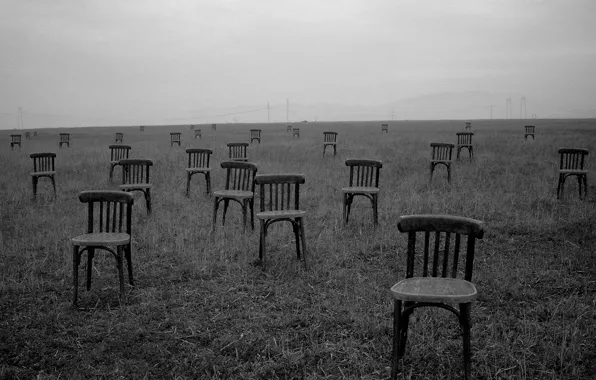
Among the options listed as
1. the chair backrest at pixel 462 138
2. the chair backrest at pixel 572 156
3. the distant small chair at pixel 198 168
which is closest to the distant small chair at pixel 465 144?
the chair backrest at pixel 462 138

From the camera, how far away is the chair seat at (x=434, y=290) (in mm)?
3176

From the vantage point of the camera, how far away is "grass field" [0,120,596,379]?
3.79 m

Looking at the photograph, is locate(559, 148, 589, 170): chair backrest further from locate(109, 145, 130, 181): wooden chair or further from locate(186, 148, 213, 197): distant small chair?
locate(109, 145, 130, 181): wooden chair

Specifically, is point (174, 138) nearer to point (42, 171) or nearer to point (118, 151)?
point (118, 151)

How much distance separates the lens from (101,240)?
5.03 m

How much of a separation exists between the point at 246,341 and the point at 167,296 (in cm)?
154

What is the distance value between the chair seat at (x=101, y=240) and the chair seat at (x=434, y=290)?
3040 mm

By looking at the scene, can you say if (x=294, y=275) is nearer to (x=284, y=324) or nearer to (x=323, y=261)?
(x=323, y=261)

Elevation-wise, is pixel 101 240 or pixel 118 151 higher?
pixel 118 151

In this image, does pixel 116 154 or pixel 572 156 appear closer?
pixel 572 156

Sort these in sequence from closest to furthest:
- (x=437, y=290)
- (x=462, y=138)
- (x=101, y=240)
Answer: (x=437, y=290) → (x=101, y=240) → (x=462, y=138)

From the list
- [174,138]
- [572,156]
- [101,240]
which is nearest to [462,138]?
[572,156]

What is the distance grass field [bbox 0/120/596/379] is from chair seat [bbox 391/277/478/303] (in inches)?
27.2

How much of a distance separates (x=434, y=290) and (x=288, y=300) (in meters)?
2.03
